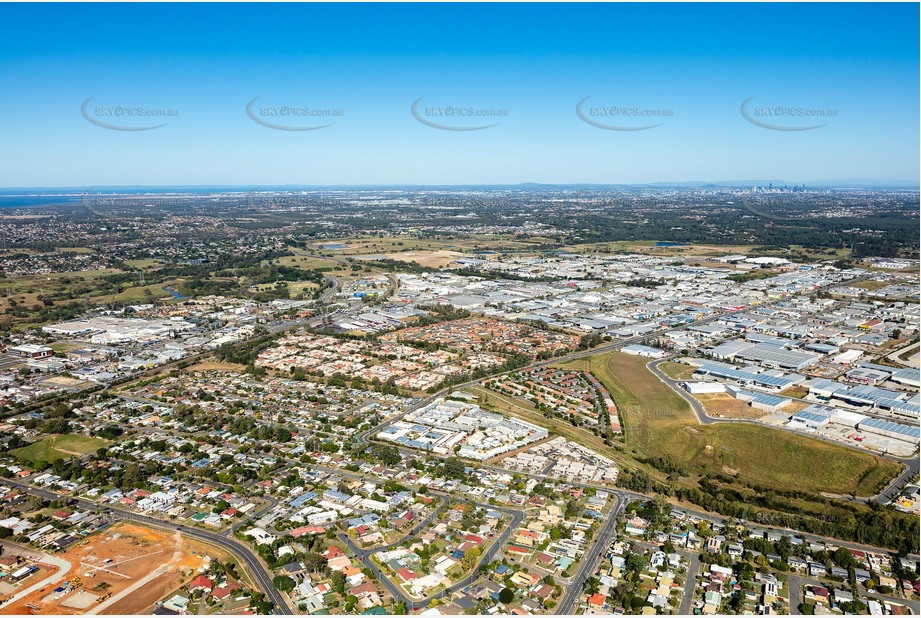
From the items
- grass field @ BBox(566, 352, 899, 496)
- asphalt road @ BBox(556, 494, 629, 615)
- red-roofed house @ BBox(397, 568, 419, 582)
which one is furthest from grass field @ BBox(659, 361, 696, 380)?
red-roofed house @ BBox(397, 568, 419, 582)

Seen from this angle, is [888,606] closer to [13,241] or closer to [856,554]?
[856,554]

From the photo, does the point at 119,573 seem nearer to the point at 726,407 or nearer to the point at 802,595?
the point at 802,595

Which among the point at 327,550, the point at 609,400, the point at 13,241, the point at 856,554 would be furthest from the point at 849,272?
the point at 13,241

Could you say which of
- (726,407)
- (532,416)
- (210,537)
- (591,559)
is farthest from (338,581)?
(726,407)

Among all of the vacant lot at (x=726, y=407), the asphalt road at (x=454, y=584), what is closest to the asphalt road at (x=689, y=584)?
the asphalt road at (x=454, y=584)

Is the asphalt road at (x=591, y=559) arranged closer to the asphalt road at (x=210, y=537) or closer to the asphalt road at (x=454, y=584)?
the asphalt road at (x=454, y=584)

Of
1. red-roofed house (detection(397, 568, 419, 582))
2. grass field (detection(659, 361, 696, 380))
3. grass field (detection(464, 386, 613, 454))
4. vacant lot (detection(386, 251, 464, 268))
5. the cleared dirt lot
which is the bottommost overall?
the cleared dirt lot

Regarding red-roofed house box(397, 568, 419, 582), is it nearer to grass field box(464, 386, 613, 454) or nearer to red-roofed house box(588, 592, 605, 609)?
red-roofed house box(588, 592, 605, 609)
